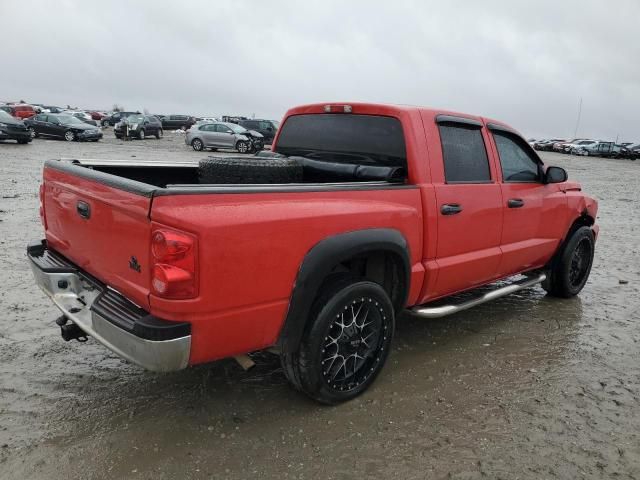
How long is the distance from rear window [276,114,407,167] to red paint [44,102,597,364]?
97mm

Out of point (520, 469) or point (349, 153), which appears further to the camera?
point (349, 153)

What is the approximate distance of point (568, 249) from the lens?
5230 millimetres

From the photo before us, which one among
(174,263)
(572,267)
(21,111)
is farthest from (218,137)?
(174,263)

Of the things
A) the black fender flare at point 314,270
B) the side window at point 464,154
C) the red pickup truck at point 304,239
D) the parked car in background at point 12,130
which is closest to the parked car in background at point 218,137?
the parked car in background at point 12,130

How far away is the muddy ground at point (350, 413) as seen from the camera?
8.87 feet

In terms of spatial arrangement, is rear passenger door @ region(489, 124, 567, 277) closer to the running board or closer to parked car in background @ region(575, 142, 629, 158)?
the running board

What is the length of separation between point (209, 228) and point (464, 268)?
2236 millimetres

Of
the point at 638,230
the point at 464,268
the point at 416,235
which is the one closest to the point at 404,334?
the point at 464,268

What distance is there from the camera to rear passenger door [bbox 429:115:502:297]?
12.1 feet

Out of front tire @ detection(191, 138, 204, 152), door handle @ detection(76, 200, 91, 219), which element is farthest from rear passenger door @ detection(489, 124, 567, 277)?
front tire @ detection(191, 138, 204, 152)

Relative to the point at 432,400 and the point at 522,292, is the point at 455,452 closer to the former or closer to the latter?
the point at 432,400

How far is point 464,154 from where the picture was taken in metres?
3.98

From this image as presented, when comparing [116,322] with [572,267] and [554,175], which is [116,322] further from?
[572,267]

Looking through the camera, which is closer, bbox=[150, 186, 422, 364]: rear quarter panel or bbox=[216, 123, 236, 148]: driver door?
bbox=[150, 186, 422, 364]: rear quarter panel
